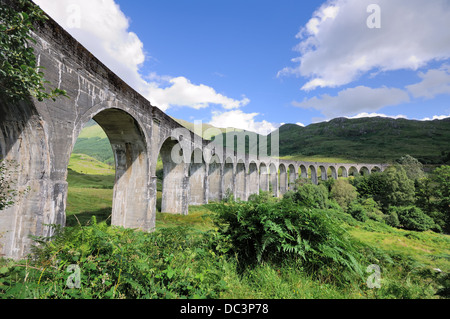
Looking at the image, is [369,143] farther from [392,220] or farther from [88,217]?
[88,217]

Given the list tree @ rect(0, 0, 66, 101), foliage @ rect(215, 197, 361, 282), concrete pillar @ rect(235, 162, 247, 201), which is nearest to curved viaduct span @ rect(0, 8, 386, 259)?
tree @ rect(0, 0, 66, 101)

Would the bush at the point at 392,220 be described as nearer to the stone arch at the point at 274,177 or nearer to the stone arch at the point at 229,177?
the stone arch at the point at 274,177

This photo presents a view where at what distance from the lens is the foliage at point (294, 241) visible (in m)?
3.71

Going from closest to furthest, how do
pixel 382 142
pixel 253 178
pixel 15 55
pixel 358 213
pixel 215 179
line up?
pixel 15 55 → pixel 215 179 → pixel 358 213 → pixel 253 178 → pixel 382 142

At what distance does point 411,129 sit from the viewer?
12525cm

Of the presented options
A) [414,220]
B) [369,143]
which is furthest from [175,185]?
[369,143]

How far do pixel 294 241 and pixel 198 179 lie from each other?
2002 centimetres

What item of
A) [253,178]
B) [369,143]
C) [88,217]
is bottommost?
[88,217]

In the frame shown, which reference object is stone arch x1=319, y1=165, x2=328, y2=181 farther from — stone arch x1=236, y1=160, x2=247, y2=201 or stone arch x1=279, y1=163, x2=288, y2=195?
stone arch x1=236, y1=160, x2=247, y2=201

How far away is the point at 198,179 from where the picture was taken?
930 inches
